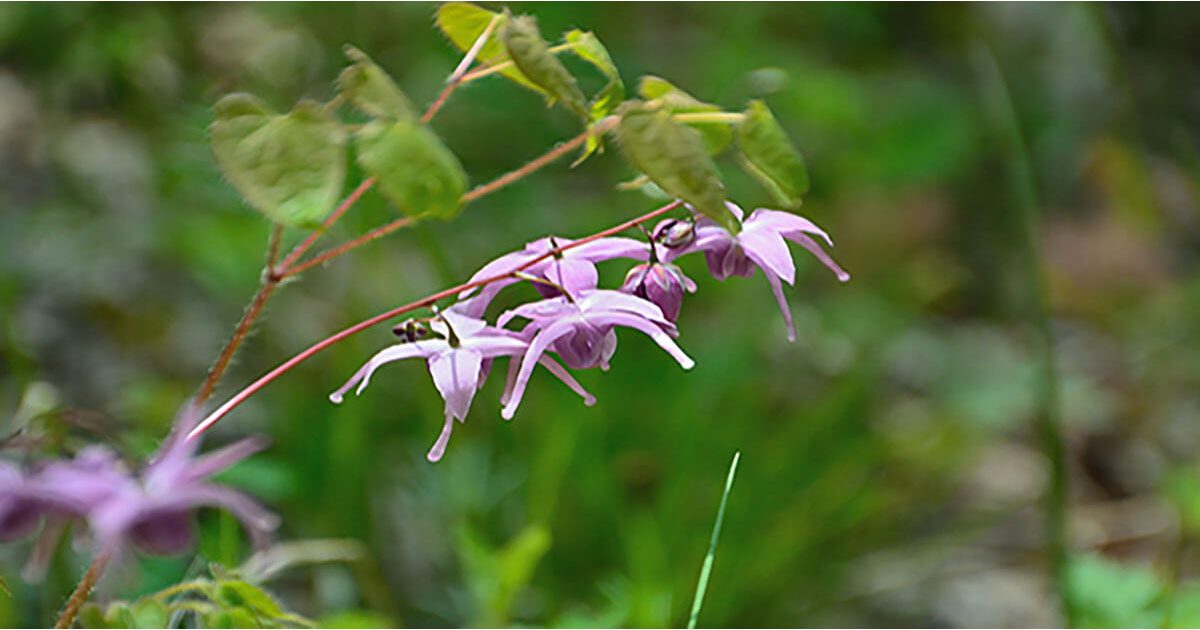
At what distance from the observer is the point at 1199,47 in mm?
3713

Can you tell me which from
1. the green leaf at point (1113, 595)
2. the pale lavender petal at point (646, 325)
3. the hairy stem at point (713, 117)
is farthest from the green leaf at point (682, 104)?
the green leaf at point (1113, 595)

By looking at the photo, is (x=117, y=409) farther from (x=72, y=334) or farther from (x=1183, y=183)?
(x=1183, y=183)

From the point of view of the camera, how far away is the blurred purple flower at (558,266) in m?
0.66

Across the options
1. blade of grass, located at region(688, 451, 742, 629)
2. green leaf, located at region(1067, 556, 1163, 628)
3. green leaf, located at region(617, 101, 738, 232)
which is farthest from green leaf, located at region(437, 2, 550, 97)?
green leaf, located at region(1067, 556, 1163, 628)

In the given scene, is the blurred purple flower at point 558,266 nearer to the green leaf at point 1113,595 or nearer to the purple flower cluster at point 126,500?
the purple flower cluster at point 126,500

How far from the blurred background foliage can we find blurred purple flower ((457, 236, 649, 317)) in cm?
41

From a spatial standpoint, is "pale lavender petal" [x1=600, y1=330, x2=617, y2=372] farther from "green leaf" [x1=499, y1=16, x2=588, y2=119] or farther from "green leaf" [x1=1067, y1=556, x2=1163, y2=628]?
"green leaf" [x1=1067, y1=556, x2=1163, y2=628]

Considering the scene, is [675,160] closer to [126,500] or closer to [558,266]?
[558,266]

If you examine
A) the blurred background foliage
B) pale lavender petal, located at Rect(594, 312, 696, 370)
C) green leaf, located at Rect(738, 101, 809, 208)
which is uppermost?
green leaf, located at Rect(738, 101, 809, 208)

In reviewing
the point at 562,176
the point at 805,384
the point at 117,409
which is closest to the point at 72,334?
the point at 117,409

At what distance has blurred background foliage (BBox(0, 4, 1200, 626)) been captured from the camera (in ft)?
5.28

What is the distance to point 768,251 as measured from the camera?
0.64m

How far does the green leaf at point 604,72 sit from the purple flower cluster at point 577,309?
54 millimetres

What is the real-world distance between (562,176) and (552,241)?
215cm
